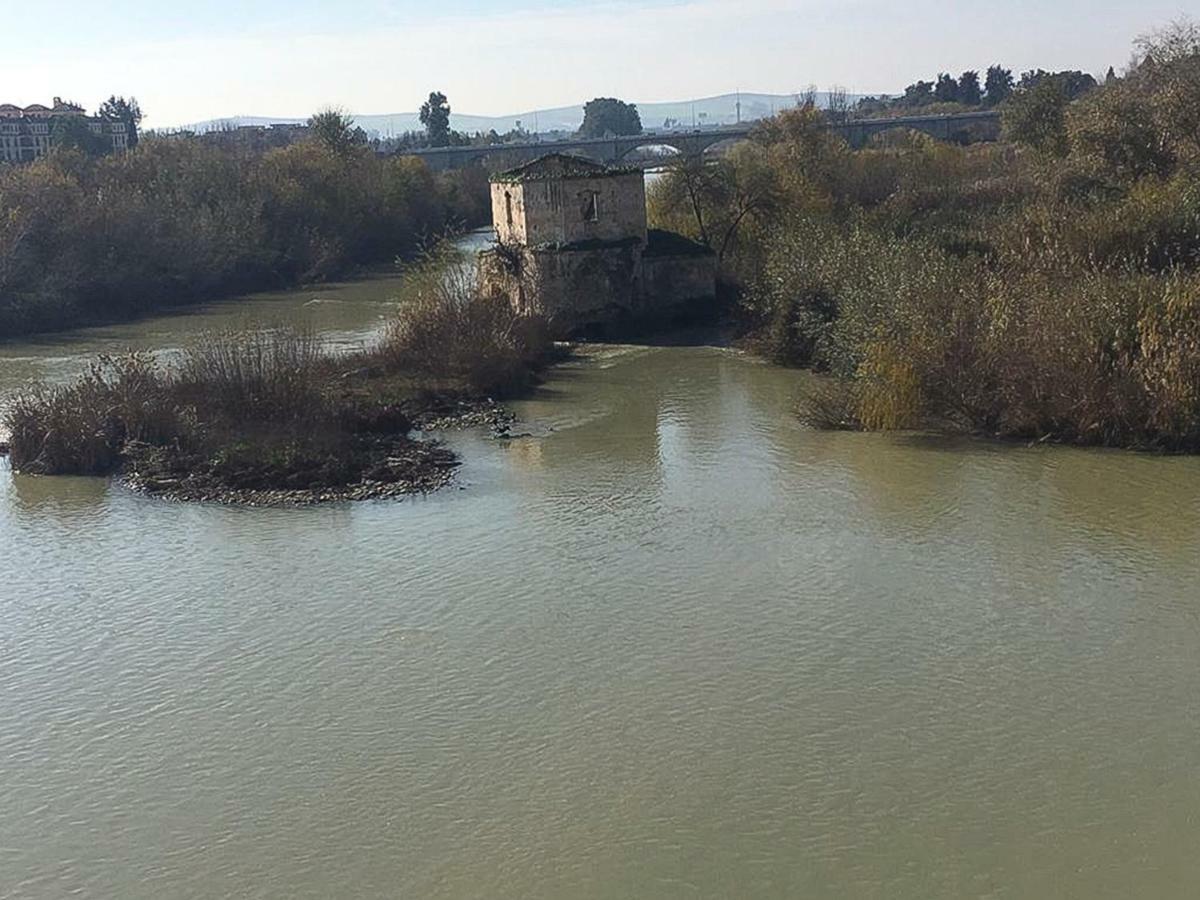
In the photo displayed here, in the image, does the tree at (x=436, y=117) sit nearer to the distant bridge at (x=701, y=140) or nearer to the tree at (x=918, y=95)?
the distant bridge at (x=701, y=140)

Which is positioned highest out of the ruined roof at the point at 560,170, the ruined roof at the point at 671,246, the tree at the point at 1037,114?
the tree at the point at 1037,114

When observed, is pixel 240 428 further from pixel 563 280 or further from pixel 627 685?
pixel 563 280

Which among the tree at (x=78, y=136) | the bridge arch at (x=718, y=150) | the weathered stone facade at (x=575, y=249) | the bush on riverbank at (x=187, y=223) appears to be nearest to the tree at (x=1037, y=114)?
the bridge arch at (x=718, y=150)

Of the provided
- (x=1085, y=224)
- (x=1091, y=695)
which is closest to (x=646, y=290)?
(x=1085, y=224)

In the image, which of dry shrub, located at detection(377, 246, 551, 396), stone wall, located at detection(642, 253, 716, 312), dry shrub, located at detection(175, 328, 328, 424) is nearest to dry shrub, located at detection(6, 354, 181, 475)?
dry shrub, located at detection(175, 328, 328, 424)

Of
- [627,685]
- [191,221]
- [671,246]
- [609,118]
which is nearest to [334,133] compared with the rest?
[191,221]
